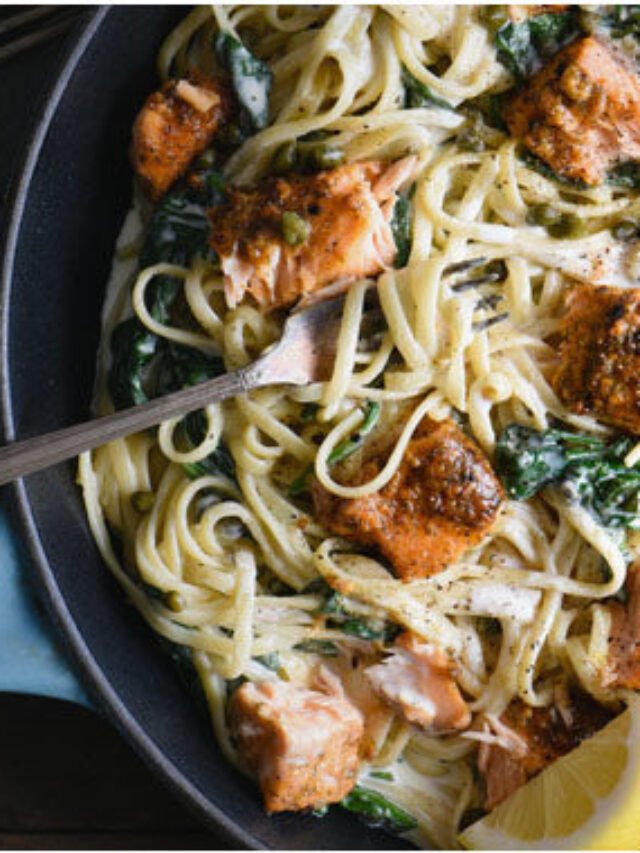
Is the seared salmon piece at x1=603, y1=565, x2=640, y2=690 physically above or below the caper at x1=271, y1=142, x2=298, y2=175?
below

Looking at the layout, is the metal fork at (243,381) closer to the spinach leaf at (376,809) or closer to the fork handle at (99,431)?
the fork handle at (99,431)

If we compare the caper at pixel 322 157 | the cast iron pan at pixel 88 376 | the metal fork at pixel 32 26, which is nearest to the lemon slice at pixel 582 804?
the cast iron pan at pixel 88 376

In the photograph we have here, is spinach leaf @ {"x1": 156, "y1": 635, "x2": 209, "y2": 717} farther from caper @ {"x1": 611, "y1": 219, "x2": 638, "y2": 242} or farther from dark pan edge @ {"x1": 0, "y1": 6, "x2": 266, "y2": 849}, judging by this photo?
caper @ {"x1": 611, "y1": 219, "x2": 638, "y2": 242}

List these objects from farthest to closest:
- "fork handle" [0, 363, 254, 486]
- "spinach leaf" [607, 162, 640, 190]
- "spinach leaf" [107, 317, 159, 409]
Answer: "spinach leaf" [607, 162, 640, 190] < "spinach leaf" [107, 317, 159, 409] < "fork handle" [0, 363, 254, 486]

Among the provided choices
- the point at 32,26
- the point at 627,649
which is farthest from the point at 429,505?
the point at 32,26

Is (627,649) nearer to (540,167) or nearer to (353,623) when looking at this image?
(353,623)

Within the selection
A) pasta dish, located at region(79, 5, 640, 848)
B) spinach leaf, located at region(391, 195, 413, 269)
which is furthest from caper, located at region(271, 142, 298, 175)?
spinach leaf, located at region(391, 195, 413, 269)

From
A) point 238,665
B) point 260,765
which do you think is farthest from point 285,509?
point 260,765
